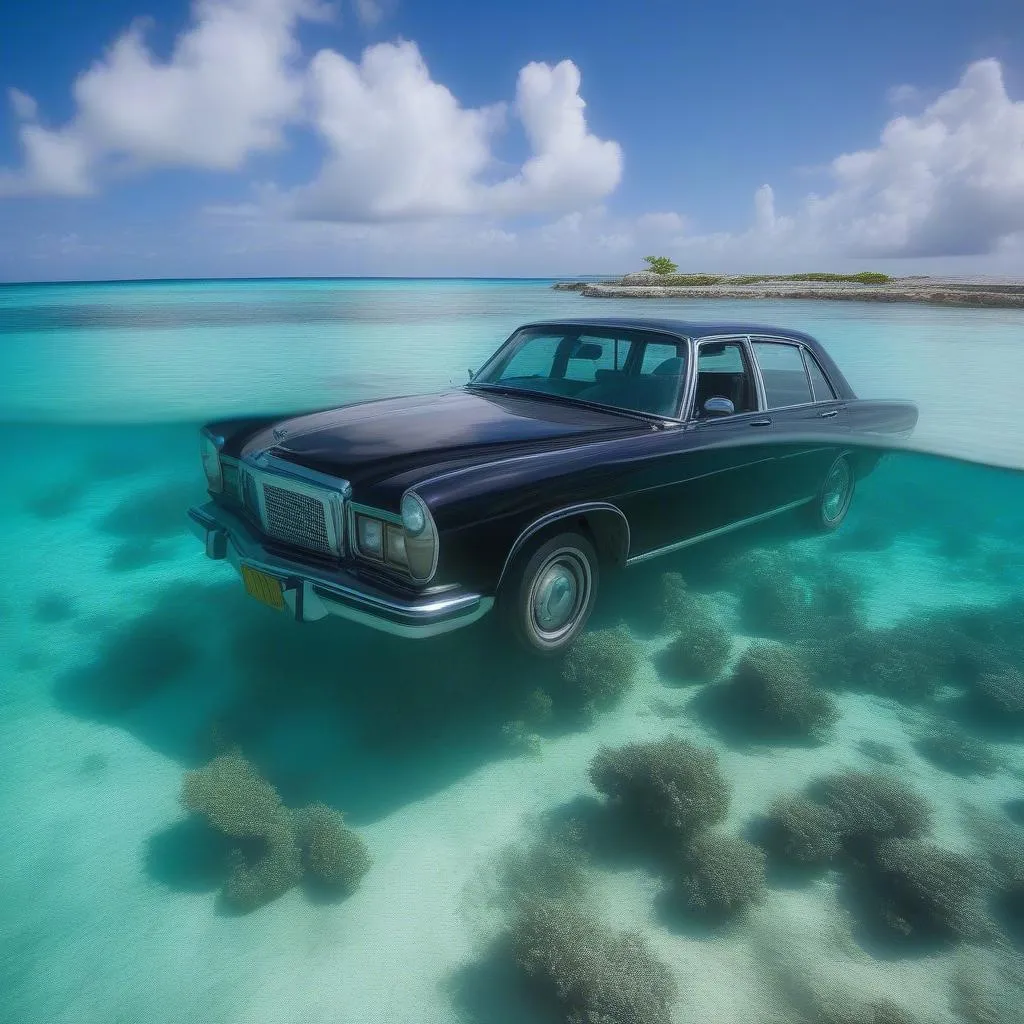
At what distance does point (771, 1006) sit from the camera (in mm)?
2176

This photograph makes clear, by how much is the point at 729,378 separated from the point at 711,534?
3.78 ft

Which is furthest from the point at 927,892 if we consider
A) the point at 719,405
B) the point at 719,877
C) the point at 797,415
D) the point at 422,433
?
the point at 797,415

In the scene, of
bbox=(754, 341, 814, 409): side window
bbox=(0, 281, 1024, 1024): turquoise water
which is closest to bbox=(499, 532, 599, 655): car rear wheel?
bbox=(0, 281, 1024, 1024): turquoise water

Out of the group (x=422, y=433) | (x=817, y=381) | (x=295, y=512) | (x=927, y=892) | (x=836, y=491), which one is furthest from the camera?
(x=836, y=491)

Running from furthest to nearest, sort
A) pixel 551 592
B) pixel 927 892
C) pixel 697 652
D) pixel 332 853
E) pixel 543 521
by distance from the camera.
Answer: pixel 697 652 < pixel 551 592 < pixel 543 521 < pixel 332 853 < pixel 927 892

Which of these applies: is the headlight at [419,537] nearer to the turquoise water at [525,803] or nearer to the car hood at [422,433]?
the car hood at [422,433]

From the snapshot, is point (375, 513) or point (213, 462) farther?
point (213, 462)

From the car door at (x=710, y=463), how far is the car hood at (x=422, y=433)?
35 centimetres

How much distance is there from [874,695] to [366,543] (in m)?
3.43

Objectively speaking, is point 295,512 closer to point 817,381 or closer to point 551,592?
point 551,592

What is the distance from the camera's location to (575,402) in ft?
14.3

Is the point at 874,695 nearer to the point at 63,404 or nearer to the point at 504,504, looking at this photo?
the point at 504,504

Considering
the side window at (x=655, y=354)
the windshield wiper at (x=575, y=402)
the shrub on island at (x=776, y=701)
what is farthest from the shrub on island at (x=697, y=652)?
the side window at (x=655, y=354)

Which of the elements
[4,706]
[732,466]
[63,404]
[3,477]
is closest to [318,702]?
[4,706]
